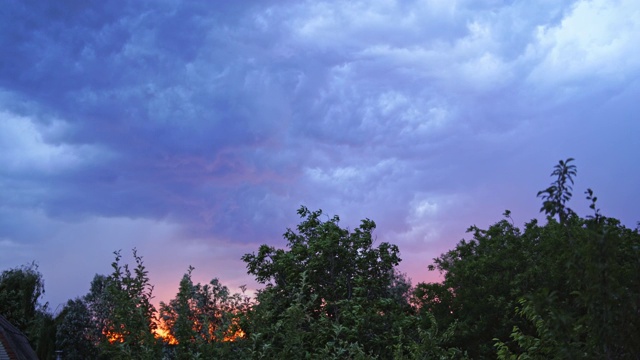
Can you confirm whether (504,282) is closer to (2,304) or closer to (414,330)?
(414,330)

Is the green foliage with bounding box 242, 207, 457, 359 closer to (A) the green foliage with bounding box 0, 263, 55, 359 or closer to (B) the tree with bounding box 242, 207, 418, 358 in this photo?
(B) the tree with bounding box 242, 207, 418, 358

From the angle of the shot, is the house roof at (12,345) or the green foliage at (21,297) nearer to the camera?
the house roof at (12,345)

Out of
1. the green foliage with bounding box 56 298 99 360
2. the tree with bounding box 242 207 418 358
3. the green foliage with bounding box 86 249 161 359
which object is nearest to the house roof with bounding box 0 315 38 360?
the tree with bounding box 242 207 418 358

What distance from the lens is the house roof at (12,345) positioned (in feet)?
116

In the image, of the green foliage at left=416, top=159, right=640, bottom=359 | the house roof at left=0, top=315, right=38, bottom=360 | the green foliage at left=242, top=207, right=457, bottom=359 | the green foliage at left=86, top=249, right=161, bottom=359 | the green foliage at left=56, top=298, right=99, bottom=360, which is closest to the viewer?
the green foliage at left=86, top=249, right=161, bottom=359

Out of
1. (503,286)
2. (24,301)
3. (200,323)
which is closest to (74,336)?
(24,301)

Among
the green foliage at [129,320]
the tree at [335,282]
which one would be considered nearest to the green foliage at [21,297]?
the tree at [335,282]

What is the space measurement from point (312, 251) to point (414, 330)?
6.59 m

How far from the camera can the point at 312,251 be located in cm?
3184

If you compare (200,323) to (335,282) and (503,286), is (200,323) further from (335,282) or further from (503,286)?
(503,286)

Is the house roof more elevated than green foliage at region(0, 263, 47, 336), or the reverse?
green foliage at region(0, 263, 47, 336)

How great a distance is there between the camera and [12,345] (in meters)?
36.9

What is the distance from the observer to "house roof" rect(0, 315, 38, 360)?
35.4m

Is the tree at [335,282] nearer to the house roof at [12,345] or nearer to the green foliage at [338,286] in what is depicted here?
the green foliage at [338,286]
